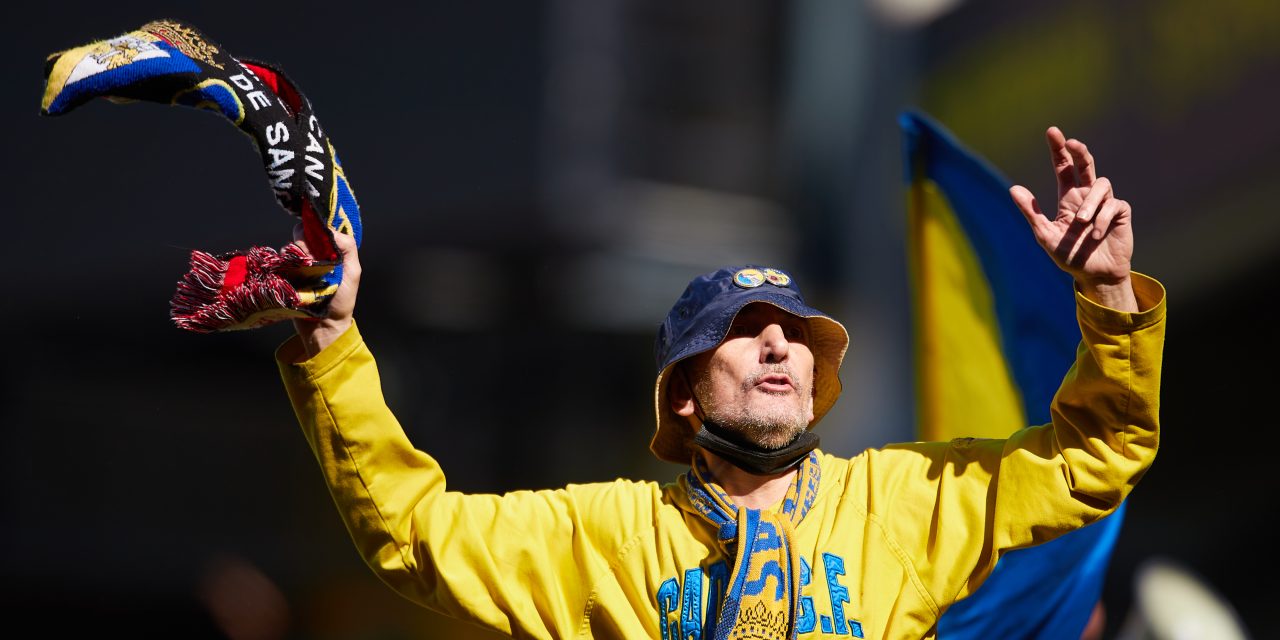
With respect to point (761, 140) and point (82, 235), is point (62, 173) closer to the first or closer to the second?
point (82, 235)

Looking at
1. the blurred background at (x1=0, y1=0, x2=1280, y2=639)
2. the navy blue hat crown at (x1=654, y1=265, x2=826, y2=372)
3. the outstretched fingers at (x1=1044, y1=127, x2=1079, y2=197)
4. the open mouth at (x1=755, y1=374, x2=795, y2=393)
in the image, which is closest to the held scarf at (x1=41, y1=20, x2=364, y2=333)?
the navy blue hat crown at (x1=654, y1=265, x2=826, y2=372)

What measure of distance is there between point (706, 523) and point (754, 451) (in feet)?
0.55

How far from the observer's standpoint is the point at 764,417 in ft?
8.00

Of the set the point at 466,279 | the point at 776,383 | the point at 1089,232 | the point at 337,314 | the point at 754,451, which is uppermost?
the point at 1089,232

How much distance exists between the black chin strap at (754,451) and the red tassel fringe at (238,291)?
2.43 feet

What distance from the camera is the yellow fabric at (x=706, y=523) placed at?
233 centimetres

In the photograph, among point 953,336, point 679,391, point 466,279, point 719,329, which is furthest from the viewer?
point 466,279

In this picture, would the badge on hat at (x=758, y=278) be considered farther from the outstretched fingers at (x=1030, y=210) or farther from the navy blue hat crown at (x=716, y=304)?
the outstretched fingers at (x=1030, y=210)

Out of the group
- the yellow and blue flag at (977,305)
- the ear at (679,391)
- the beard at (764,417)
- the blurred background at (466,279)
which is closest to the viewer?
the beard at (764,417)

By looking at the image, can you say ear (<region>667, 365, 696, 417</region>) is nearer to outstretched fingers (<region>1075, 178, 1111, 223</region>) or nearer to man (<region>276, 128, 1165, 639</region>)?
man (<region>276, 128, 1165, 639</region>)

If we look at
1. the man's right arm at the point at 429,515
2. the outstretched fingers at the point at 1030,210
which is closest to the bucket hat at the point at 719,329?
the man's right arm at the point at 429,515

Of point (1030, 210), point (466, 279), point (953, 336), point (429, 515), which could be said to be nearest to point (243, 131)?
point (429, 515)

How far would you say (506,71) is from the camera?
269 inches

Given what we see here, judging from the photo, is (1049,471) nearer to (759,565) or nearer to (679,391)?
(759,565)
